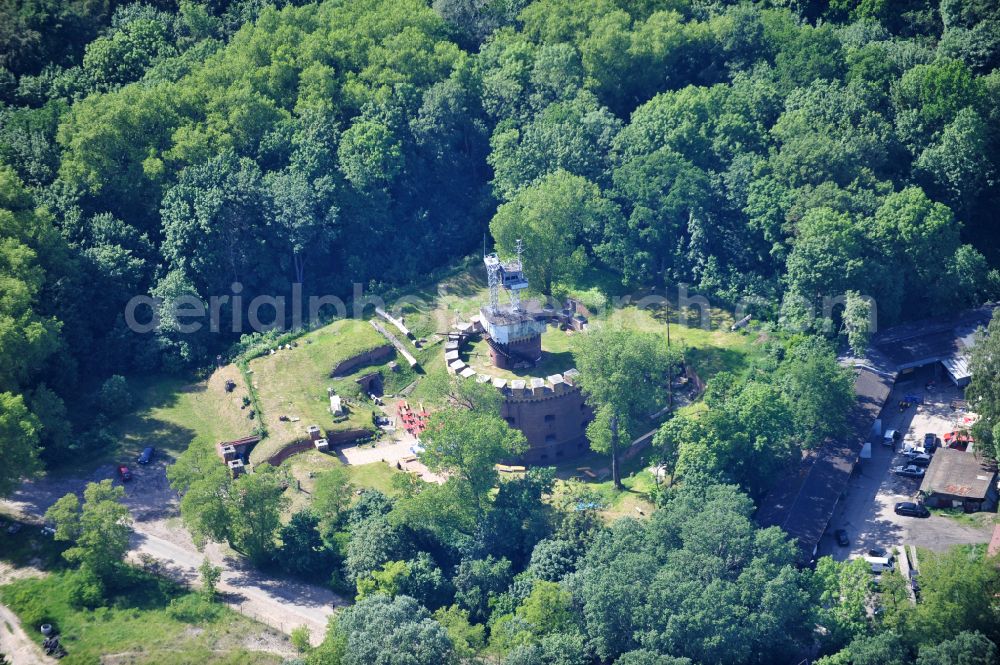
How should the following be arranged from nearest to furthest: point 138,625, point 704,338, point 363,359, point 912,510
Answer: point 138,625 < point 912,510 < point 704,338 < point 363,359

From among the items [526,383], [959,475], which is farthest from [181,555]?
[959,475]

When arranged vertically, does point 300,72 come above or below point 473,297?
above

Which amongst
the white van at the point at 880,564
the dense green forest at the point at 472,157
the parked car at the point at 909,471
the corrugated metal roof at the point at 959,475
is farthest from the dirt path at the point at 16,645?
the corrugated metal roof at the point at 959,475

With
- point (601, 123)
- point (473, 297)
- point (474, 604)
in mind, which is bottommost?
point (474, 604)

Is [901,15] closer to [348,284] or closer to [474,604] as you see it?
[348,284]

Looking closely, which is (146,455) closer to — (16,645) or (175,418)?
(175,418)

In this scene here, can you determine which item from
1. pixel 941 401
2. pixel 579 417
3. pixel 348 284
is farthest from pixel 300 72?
pixel 941 401

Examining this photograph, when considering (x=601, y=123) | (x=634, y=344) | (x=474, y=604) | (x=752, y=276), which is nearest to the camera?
(x=474, y=604)
